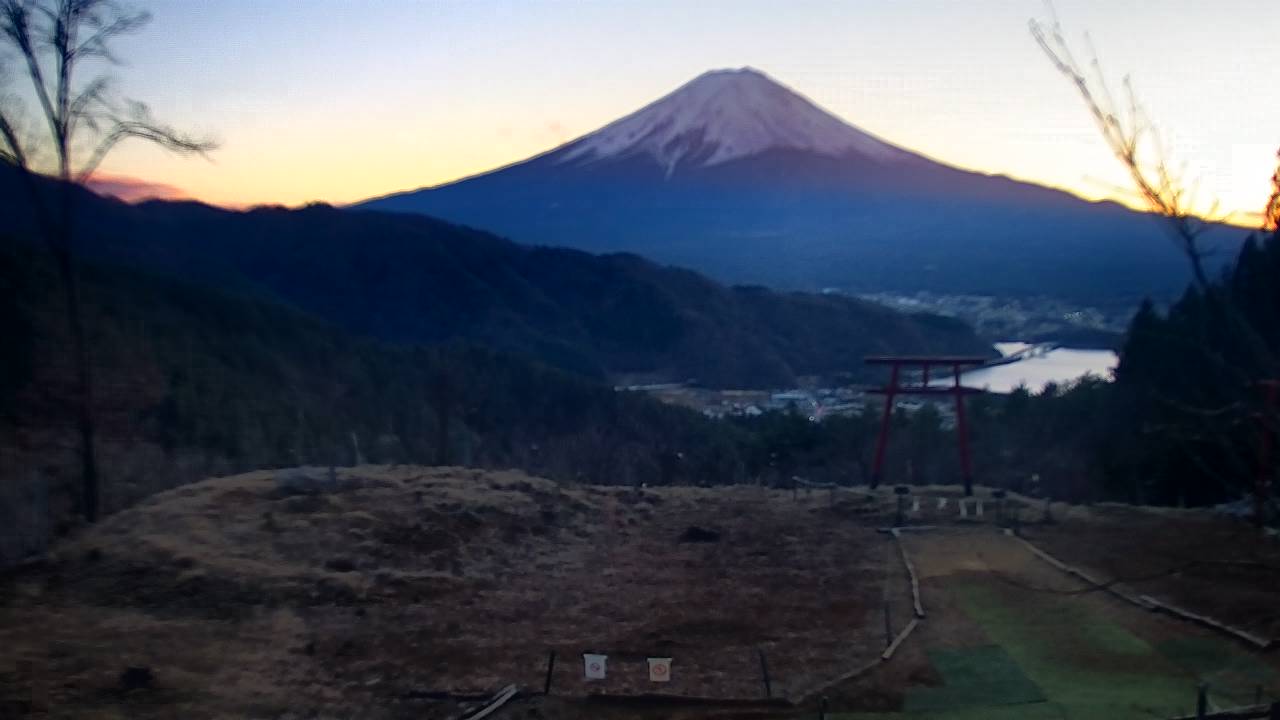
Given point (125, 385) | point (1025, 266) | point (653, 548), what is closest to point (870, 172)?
point (1025, 266)

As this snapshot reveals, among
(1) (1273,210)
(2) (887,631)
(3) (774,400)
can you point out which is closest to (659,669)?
(2) (887,631)

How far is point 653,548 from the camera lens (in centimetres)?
1105

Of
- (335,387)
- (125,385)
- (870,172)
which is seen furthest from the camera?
(870,172)

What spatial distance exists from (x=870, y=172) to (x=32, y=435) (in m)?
96.4

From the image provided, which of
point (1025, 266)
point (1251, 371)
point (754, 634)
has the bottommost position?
point (754, 634)

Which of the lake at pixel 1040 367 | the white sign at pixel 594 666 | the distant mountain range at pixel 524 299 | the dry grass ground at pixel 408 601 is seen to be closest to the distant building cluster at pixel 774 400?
the distant mountain range at pixel 524 299

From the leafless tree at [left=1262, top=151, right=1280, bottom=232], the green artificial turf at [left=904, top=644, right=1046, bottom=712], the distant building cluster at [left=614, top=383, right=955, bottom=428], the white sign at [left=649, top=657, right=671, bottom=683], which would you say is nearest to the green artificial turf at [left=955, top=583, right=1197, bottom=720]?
the green artificial turf at [left=904, top=644, right=1046, bottom=712]

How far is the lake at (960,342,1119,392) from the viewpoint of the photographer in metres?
37.0

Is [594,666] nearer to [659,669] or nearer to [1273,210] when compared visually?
[659,669]

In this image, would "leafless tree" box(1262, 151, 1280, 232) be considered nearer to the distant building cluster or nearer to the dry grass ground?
the dry grass ground

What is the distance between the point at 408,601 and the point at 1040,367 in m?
36.7

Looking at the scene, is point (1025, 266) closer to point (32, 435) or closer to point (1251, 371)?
point (32, 435)

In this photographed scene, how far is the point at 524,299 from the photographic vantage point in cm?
5084

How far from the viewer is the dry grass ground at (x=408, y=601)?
6797 millimetres
